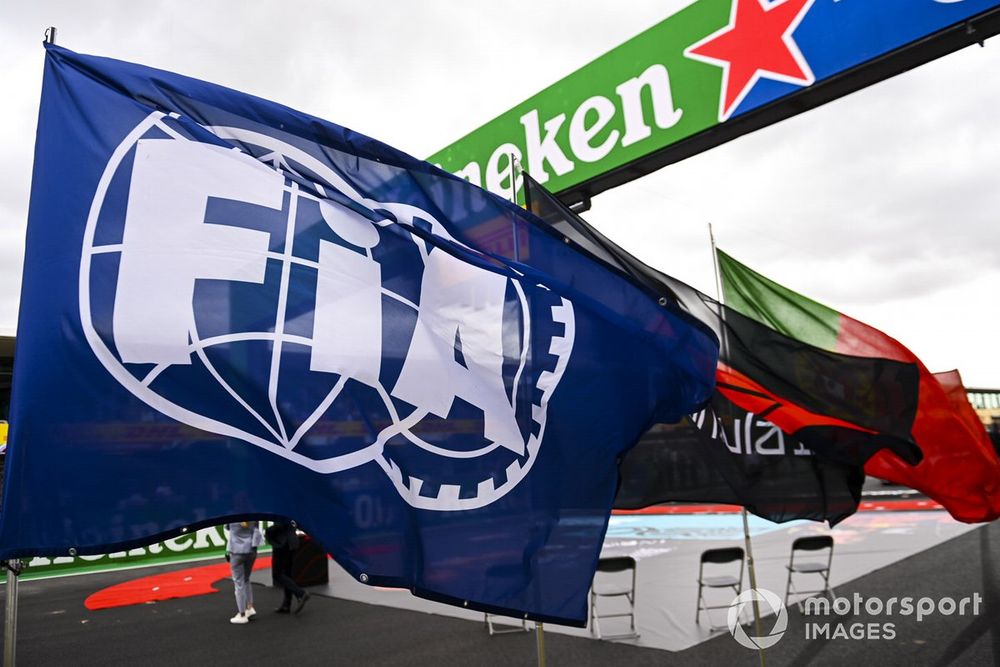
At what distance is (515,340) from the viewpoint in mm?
2963

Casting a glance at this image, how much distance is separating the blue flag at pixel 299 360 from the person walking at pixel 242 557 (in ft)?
21.0

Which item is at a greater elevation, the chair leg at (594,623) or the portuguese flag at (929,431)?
the portuguese flag at (929,431)

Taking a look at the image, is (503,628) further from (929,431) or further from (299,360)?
(299,360)

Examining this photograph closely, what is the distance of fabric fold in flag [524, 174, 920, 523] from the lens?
13.8ft

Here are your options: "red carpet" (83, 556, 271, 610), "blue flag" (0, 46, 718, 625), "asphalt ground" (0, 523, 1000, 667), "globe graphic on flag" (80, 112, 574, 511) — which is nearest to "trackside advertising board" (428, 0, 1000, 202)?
"blue flag" (0, 46, 718, 625)

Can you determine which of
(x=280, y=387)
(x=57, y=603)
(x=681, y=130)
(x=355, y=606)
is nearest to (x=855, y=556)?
(x=355, y=606)

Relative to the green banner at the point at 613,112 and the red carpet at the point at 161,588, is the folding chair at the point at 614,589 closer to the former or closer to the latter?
the green banner at the point at 613,112

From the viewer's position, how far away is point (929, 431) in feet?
15.9

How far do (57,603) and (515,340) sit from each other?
11185 mm

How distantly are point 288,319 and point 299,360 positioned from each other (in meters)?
0.16

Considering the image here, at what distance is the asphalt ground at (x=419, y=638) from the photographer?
609cm

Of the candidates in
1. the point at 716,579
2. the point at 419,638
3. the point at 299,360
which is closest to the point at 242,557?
the point at 419,638

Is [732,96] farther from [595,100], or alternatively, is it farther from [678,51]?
[595,100]

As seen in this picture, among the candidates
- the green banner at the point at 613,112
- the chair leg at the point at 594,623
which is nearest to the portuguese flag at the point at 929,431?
the green banner at the point at 613,112
